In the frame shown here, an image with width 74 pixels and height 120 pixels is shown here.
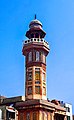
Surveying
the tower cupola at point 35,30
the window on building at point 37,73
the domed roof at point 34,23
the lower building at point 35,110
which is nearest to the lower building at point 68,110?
the lower building at point 35,110

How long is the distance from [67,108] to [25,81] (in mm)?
14524

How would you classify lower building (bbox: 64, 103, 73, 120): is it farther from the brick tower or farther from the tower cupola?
the tower cupola

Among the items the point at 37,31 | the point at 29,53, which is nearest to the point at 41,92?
the point at 29,53

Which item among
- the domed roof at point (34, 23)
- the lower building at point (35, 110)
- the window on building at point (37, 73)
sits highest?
the domed roof at point (34, 23)

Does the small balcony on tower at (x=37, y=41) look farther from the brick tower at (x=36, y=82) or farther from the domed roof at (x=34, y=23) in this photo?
the domed roof at (x=34, y=23)

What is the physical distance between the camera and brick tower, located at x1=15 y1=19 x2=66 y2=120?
53188 mm

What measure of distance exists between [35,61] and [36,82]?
4.28m

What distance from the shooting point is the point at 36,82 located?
185 ft

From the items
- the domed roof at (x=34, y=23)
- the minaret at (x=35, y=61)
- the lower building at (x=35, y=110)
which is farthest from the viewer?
the domed roof at (x=34, y=23)

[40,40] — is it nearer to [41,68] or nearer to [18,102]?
[41,68]

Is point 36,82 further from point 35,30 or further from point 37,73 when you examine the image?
point 35,30

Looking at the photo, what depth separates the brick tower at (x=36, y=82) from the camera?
53.2 meters

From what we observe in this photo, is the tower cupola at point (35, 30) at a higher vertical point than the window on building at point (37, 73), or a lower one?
higher

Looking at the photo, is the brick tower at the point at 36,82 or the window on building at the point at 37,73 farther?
the window on building at the point at 37,73
